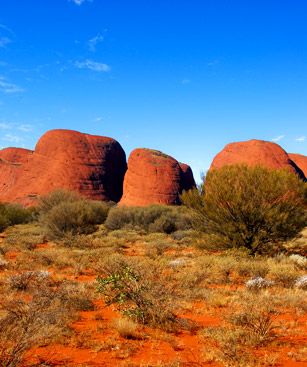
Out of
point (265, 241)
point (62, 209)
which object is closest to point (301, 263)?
point (265, 241)

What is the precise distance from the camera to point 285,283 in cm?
862

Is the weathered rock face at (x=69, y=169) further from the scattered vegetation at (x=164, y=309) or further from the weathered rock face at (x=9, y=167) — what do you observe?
the scattered vegetation at (x=164, y=309)

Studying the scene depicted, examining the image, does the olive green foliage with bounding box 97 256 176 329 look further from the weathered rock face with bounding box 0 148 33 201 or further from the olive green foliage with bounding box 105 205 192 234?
the weathered rock face with bounding box 0 148 33 201

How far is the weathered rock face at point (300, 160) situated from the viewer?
50.7 metres

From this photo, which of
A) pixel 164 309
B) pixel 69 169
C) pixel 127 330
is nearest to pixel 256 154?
pixel 69 169

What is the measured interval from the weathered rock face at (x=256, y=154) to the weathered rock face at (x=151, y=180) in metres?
5.36

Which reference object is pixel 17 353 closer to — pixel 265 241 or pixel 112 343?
pixel 112 343

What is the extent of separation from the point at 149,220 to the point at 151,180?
16.2 metres

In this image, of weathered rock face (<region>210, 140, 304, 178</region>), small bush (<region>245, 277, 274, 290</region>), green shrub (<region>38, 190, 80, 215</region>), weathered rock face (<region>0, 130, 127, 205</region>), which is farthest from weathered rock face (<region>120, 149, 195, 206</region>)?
small bush (<region>245, 277, 274, 290</region>)

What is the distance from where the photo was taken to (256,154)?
137 ft

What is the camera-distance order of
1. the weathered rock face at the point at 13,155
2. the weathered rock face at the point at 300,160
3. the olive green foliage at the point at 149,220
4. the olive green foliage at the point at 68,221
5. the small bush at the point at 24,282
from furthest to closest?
the weathered rock face at the point at 13,155 → the weathered rock face at the point at 300,160 → the olive green foliage at the point at 149,220 → the olive green foliage at the point at 68,221 → the small bush at the point at 24,282

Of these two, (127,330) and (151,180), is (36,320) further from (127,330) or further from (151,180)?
(151,180)

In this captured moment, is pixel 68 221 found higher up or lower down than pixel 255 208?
lower down

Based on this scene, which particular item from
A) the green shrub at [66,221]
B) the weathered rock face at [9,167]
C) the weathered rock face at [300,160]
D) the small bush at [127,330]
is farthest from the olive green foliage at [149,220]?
the weathered rock face at [300,160]
